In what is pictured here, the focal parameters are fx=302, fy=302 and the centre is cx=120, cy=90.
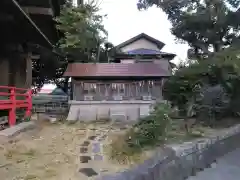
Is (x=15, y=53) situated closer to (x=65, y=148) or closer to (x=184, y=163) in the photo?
(x=65, y=148)

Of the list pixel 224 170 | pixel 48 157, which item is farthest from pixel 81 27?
pixel 224 170

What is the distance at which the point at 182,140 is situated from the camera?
389 inches

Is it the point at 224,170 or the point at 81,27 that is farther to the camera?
the point at 81,27

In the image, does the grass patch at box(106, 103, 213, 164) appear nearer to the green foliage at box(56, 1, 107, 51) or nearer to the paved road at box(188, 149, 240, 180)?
the paved road at box(188, 149, 240, 180)

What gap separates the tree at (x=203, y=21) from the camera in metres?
16.2

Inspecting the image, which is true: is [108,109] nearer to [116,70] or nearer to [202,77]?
[116,70]

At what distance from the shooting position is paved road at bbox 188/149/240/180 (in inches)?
267

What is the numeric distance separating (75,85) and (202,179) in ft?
35.6

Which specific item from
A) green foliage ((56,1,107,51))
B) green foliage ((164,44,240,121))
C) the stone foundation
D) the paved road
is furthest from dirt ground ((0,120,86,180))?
green foliage ((56,1,107,51))

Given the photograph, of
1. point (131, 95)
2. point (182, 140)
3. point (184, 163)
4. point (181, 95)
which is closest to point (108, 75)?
point (131, 95)

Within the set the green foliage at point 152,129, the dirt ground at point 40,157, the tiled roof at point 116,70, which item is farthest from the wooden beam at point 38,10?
the green foliage at point 152,129

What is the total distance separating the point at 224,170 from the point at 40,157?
4539 mm

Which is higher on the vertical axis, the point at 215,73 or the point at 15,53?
the point at 15,53

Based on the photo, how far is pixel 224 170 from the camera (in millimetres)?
7410
